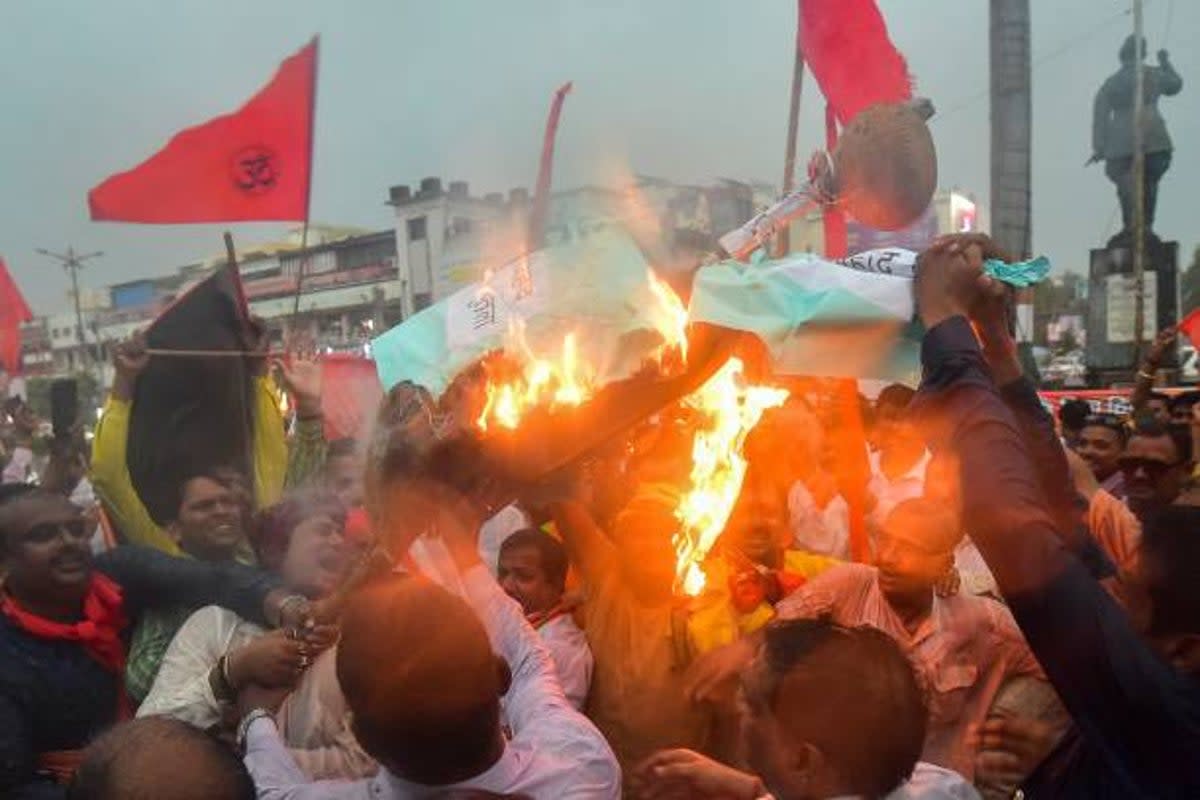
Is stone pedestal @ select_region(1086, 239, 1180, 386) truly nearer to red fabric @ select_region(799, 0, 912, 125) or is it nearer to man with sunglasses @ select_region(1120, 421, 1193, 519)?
man with sunglasses @ select_region(1120, 421, 1193, 519)

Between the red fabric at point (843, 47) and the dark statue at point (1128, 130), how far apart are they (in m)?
14.0

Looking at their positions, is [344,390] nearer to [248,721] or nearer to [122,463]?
[122,463]

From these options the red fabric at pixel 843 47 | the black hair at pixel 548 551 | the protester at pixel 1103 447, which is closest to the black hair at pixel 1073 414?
the protester at pixel 1103 447

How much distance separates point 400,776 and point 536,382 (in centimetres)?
111

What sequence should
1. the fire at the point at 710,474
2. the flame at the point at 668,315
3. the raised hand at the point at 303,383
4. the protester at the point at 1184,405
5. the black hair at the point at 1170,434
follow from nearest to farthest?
1. the flame at the point at 668,315
2. the fire at the point at 710,474
3. the raised hand at the point at 303,383
4. the black hair at the point at 1170,434
5. the protester at the point at 1184,405

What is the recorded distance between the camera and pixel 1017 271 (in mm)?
2070

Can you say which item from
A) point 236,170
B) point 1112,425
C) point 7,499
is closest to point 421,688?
point 7,499

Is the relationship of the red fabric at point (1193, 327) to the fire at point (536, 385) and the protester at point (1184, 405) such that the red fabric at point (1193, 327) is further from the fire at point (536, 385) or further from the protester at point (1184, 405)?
the fire at point (536, 385)

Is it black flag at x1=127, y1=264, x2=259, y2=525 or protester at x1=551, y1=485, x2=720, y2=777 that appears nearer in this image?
protester at x1=551, y1=485, x2=720, y2=777

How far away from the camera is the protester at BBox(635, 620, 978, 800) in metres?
1.81

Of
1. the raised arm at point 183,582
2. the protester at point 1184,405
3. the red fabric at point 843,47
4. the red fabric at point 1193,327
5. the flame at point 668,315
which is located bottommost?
the protester at point 1184,405

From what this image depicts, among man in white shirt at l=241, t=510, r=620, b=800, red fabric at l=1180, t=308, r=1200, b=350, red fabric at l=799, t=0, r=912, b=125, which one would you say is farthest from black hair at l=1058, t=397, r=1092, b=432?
man in white shirt at l=241, t=510, r=620, b=800

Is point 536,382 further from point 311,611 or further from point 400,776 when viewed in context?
point 400,776

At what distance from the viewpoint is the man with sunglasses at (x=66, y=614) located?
2.72 metres
